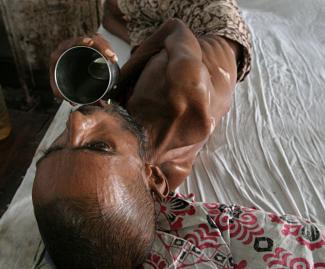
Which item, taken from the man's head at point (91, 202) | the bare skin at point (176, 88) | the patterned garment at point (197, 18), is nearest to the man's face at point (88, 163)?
the man's head at point (91, 202)

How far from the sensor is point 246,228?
3.03 ft

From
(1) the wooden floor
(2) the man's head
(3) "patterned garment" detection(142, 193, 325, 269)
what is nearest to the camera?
(2) the man's head

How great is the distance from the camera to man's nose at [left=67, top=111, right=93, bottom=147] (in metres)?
0.76

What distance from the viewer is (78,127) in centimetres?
78

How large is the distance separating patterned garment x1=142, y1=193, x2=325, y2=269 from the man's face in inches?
8.6

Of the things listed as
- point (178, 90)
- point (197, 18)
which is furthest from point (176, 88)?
point (197, 18)

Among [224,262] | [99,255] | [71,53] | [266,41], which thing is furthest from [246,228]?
[266,41]

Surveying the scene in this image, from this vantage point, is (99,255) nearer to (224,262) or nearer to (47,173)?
(47,173)

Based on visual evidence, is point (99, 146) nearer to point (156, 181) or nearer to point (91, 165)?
point (91, 165)

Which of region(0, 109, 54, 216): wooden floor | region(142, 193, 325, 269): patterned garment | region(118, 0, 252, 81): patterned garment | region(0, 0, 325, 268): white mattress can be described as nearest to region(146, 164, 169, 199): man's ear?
→ region(142, 193, 325, 269): patterned garment

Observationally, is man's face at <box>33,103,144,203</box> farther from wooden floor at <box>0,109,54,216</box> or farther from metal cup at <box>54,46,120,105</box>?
wooden floor at <box>0,109,54,216</box>

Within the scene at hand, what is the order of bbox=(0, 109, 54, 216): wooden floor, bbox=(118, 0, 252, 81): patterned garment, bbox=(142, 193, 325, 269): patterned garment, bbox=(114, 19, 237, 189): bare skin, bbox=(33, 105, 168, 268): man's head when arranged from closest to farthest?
bbox=(33, 105, 168, 268): man's head, bbox=(142, 193, 325, 269): patterned garment, bbox=(114, 19, 237, 189): bare skin, bbox=(118, 0, 252, 81): patterned garment, bbox=(0, 109, 54, 216): wooden floor

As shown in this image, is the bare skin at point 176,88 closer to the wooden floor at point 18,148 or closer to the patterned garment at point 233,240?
the patterned garment at point 233,240

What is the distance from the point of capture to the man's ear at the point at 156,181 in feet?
2.85
